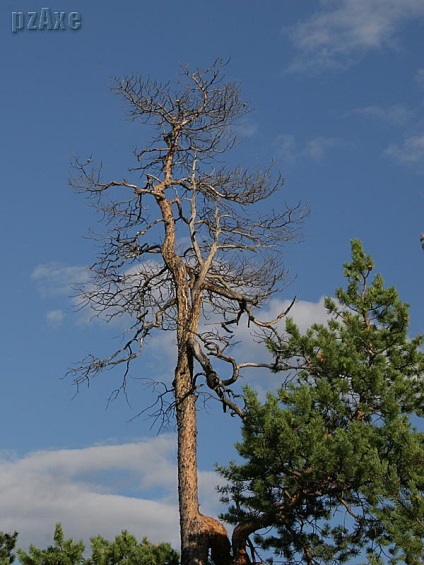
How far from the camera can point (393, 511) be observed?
1087 centimetres

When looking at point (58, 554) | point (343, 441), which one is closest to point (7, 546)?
point (58, 554)

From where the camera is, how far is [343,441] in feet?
37.0

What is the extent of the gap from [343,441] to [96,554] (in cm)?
415

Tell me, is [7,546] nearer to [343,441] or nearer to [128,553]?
[128,553]

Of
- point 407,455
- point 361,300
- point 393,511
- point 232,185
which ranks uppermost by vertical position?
point 232,185

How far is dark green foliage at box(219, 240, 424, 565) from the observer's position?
11.3 meters

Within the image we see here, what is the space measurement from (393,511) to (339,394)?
2.19 meters

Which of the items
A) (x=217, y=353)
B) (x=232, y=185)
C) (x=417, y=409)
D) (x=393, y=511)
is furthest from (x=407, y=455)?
(x=232, y=185)

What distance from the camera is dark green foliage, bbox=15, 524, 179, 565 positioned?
499 inches

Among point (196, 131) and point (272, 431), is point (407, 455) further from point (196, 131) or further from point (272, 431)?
point (196, 131)

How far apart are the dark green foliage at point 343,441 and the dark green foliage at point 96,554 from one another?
1286mm

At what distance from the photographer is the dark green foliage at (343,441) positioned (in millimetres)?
11320

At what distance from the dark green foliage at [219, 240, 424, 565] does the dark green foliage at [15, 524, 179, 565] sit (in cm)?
129

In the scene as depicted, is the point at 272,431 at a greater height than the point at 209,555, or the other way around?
the point at 272,431
